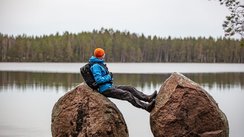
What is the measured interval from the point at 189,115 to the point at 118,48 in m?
133

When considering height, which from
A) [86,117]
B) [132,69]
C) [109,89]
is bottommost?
[132,69]

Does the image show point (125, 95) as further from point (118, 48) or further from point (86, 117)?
point (118, 48)

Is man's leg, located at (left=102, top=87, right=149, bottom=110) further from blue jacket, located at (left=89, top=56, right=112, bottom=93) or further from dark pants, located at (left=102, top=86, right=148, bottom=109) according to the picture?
blue jacket, located at (left=89, top=56, right=112, bottom=93)

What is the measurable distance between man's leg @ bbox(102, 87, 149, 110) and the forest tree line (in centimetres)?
12460

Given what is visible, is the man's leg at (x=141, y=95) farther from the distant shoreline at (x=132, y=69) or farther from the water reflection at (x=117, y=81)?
the distant shoreline at (x=132, y=69)

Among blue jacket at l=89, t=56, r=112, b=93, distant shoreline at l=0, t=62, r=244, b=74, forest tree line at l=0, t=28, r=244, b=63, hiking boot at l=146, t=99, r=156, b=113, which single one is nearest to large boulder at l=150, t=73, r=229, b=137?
hiking boot at l=146, t=99, r=156, b=113

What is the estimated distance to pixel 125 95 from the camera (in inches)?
460

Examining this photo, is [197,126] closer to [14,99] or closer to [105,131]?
[105,131]

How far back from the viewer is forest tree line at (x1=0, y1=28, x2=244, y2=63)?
138 meters

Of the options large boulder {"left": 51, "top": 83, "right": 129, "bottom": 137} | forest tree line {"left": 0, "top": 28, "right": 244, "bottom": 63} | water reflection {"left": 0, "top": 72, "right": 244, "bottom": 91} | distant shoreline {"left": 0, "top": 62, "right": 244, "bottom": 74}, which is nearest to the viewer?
large boulder {"left": 51, "top": 83, "right": 129, "bottom": 137}

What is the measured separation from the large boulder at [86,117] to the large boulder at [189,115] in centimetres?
107

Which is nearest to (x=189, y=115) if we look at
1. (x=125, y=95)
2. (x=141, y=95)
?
(x=141, y=95)

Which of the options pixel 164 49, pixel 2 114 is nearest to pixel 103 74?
pixel 2 114

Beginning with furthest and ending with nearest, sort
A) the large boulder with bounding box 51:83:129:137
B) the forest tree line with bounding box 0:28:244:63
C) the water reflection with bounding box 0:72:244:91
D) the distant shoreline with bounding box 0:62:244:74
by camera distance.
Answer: the forest tree line with bounding box 0:28:244:63, the distant shoreline with bounding box 0:62:244:74, the water reflection with bounding box 0:72:244:91, the large boulder with bounding box 51:83:129:137
